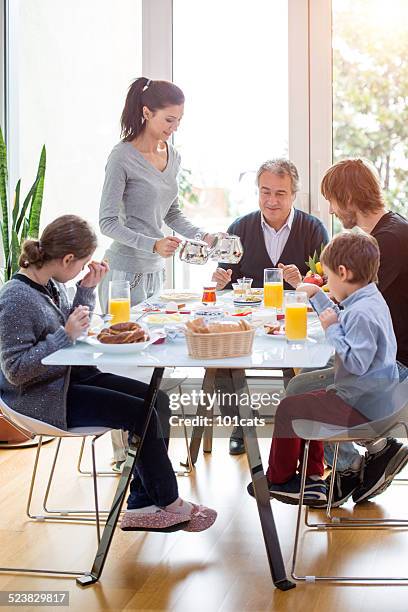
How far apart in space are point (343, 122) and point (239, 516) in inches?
85.8

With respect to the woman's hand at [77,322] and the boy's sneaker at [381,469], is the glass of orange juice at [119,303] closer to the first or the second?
the woman's hand at [77,322]

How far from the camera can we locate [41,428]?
9.61 ft

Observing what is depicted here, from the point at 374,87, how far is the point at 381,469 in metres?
2.09

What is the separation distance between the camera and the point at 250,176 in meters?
4.96

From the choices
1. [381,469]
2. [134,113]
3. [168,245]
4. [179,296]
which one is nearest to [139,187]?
[134,113]

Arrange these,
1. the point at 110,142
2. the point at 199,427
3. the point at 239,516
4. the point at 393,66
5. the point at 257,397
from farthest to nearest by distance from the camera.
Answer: the point at 110,142 < the point at 393,66 < the point at 199,427 < the point at 239,516 < the point at 257,397

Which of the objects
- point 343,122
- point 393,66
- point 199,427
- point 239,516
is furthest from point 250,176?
point 239,516

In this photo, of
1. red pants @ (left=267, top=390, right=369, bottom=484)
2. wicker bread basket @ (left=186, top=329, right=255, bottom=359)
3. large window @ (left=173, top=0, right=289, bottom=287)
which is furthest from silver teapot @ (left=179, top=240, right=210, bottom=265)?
large window @ (left=173, top=0, right=289, bottom=287)

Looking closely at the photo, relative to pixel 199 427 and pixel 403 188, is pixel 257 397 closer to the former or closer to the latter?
pixel 199 427

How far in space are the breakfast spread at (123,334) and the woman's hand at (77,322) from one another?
0.19ft

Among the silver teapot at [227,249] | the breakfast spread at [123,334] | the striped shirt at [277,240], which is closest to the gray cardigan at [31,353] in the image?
the breakfast spread at [123,334]

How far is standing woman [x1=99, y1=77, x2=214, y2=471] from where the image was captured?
396 centimetres

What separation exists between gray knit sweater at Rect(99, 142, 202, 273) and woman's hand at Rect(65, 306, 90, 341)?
1.08m

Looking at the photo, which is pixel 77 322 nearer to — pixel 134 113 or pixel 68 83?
pixel 134 113
